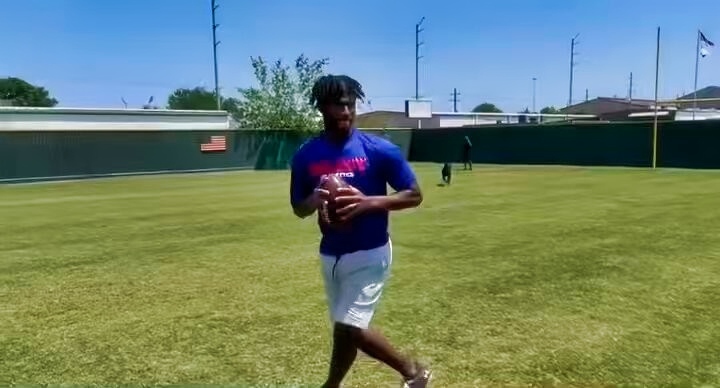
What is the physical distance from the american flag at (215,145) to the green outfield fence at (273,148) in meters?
0.21

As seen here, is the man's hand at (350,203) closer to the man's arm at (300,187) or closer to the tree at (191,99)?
the man's arm at (300,187)

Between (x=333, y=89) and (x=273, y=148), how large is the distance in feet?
114

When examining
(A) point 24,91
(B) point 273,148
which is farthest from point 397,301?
(A) point 24,91

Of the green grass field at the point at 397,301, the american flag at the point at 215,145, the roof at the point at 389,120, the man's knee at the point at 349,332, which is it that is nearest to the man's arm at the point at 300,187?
the man's knee at the point at 349,332

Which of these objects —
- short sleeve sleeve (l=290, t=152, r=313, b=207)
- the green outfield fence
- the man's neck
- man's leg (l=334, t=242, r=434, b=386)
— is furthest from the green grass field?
the green outfield fence

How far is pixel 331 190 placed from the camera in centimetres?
321

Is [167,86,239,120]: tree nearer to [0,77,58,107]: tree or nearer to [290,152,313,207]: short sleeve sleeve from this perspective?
[0,77,58,107]: tree

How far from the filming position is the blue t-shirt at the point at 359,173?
133 inches

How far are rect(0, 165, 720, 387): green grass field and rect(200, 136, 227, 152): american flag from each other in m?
20.6

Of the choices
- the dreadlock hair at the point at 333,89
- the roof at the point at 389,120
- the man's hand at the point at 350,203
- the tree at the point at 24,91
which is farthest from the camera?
the tree at the point at 24,91

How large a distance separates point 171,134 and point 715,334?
97.0ft

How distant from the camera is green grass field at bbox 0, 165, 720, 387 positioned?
438 cm

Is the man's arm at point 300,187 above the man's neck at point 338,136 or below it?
Answer: below

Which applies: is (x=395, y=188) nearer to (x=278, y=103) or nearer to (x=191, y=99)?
(x=278, y=103)
